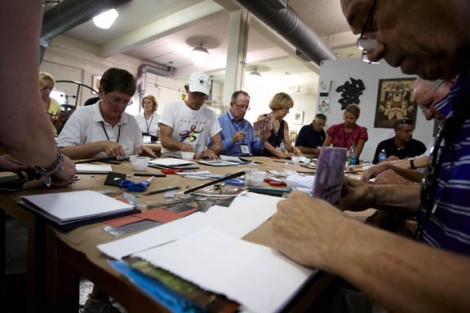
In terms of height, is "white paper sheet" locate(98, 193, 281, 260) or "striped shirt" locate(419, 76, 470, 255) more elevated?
"striped shirt" locate(419, 76, 470, 255)

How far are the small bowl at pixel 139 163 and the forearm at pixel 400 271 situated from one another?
3.77ft

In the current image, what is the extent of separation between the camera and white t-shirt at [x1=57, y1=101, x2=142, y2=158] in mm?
1776

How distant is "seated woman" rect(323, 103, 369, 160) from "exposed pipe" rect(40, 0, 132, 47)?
3.66 m

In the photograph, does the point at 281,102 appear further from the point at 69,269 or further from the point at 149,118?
the point at 69,269

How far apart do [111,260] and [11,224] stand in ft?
7.73

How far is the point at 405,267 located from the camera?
14.2 inches

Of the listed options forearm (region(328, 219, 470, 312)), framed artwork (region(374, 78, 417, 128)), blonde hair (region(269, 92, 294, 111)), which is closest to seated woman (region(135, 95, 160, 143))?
blonde hair (region(269, 92, 294, 111))

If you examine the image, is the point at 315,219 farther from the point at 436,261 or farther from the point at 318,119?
the point at 318,119

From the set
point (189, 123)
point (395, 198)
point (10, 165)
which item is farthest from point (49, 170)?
point (189, 123)

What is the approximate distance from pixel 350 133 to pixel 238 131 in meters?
1.80

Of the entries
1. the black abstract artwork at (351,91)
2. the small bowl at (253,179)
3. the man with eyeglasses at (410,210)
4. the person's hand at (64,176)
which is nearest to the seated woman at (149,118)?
the black abstract artwork at (351,91)

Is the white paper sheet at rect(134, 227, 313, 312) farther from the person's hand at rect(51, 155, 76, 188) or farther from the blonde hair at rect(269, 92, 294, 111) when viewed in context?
the blonde hair at rect(269, 92, 294, 111)

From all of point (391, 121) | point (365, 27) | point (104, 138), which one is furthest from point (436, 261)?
point (391, 121)

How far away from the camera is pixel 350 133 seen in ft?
12.8
